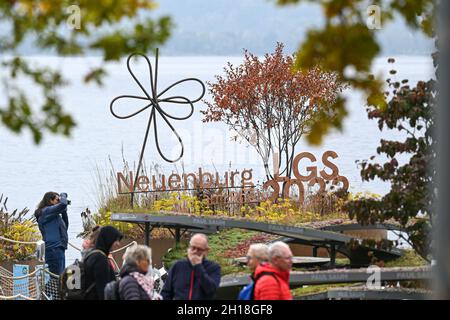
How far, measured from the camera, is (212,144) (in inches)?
1909

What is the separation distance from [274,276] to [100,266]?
2490 millimetres

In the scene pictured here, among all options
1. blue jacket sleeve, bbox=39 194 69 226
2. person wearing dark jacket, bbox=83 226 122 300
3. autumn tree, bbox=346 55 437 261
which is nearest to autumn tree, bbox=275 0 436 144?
person wearing dark jacket, bbox=83 226 122 300

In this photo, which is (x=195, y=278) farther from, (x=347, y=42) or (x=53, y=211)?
(x=53, y=211)

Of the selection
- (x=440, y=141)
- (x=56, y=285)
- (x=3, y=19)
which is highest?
(x=3, y=19)

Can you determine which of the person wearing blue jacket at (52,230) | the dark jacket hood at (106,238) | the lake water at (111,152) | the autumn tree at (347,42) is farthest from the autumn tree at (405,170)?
the lake water at (111,152)

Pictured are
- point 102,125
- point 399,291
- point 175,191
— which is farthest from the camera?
point 102,125

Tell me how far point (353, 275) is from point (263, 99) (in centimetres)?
1644

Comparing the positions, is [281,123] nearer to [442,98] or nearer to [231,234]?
[231,234]

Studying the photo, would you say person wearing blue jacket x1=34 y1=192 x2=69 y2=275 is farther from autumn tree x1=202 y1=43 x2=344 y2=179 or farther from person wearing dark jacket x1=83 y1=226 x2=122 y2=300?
autumn tree x1=202 y1=43 x2=344 y2=179

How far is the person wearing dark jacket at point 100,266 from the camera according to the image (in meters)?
13.2

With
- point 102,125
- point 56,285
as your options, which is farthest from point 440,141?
point 102,125

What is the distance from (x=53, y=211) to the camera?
20016 mm

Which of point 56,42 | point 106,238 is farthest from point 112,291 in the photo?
point 56,42

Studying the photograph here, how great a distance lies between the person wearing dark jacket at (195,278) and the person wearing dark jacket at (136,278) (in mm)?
207
